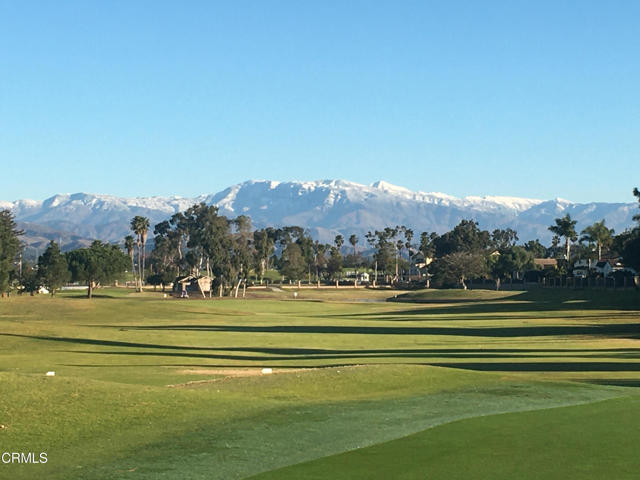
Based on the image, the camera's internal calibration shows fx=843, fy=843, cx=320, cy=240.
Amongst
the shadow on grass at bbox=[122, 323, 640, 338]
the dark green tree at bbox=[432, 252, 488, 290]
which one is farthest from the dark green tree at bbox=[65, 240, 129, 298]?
the dark green tree at bbox=[432, 252, 488, 290]

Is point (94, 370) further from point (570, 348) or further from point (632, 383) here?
point (570, 348)

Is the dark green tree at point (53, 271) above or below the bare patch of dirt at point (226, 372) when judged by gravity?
above

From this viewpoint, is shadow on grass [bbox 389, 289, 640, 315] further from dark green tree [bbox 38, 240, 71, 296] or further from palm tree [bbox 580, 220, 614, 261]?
palm tree [bbox 580, 220, 614, 261]

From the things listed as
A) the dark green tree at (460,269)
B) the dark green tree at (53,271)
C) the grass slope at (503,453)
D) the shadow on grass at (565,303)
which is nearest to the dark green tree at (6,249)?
the dark green tree at (53,271)

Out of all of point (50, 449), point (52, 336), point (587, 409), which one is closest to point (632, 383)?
point (587, 409)

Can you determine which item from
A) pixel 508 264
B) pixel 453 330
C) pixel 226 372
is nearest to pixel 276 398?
pixel 226 372

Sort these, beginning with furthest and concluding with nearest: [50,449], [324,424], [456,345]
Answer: [456,345], [324,424], [50,449]

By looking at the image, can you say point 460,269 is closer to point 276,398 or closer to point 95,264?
point 95,264

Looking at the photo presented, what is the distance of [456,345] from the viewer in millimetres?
47406

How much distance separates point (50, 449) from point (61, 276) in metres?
113

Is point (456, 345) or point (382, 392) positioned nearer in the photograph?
point (382, 392)

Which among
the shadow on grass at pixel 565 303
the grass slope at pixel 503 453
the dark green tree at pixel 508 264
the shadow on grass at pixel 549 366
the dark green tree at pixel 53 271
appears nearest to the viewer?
the grass slope at pixel 503 453

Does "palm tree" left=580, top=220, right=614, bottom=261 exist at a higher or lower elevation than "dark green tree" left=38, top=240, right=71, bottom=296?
higher

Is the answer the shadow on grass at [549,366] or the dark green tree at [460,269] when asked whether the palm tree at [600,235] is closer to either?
the dark green tree at [460,269]
